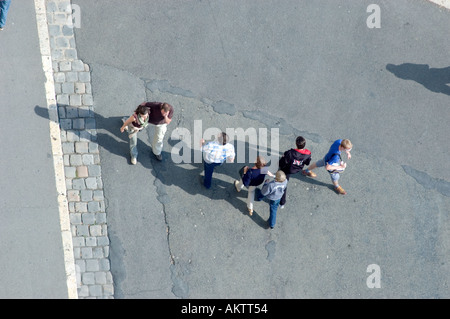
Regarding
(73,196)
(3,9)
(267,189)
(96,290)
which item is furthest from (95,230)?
(3,9)

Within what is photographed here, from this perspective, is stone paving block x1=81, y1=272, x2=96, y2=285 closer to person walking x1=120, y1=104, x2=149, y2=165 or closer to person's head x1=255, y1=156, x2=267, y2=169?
person walking x1=120, y1=104, x2=149, y2=165

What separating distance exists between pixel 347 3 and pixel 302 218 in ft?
15.3

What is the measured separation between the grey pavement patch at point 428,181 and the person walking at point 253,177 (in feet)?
9.71

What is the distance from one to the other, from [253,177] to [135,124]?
7.13 ft

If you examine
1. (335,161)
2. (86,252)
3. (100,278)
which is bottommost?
(100,278)

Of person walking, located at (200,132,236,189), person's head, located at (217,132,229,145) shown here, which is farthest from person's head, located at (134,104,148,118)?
person's head, located at (217,132,229,145)

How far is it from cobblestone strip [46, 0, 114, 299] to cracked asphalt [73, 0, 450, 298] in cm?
18

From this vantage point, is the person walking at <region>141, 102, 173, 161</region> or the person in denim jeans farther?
the person in denim jeans

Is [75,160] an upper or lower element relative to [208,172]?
upper

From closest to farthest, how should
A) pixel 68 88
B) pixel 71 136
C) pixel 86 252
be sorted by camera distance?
pixel 86 252, pixel 71 136, pixel 68 88

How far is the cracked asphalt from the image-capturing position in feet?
28.1

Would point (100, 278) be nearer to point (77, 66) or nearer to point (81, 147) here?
point (81, 147)

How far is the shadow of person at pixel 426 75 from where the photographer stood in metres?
9.78

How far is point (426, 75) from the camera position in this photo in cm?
984
